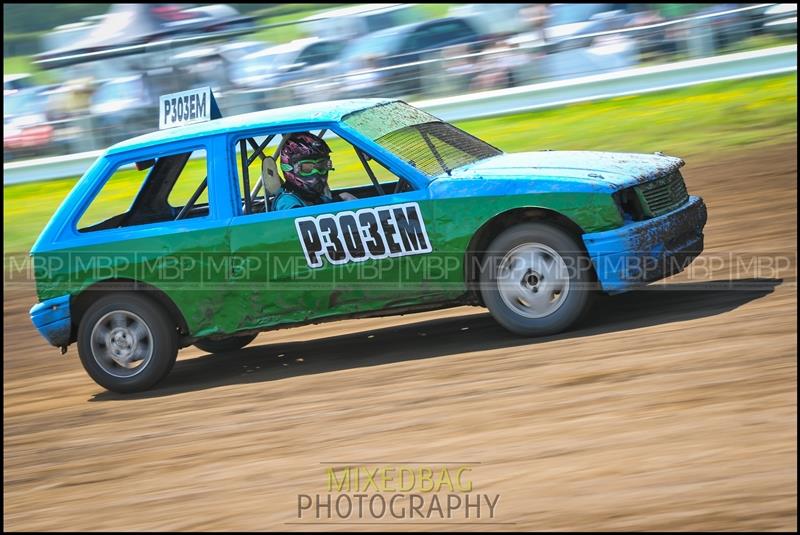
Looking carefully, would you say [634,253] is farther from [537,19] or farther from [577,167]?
[537,19]

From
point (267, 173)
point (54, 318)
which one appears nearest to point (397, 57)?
point (267, 173)

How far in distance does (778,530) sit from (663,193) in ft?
10.8

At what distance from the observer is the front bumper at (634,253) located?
6520 millimetres

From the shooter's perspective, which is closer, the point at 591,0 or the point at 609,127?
the point at 609,127

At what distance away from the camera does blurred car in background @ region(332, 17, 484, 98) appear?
15.8 metres

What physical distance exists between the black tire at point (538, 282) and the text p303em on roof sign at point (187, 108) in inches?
94.4

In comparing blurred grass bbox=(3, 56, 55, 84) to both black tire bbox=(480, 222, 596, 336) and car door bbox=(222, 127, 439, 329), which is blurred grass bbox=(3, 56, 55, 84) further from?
black tire bbox=(480, 222, 596, 336)

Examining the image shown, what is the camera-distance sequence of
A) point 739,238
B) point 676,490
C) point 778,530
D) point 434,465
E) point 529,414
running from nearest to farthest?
point 778,530
point 676,490
point 434,465
point 529,414
point 739,238

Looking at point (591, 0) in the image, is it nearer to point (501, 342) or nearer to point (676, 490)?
point (501, 342)

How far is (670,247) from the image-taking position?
675cm

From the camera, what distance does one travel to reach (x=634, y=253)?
21.4 feet

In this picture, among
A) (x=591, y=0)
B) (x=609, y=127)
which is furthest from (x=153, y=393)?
(x=591, y=0)

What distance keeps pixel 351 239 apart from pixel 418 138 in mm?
897
